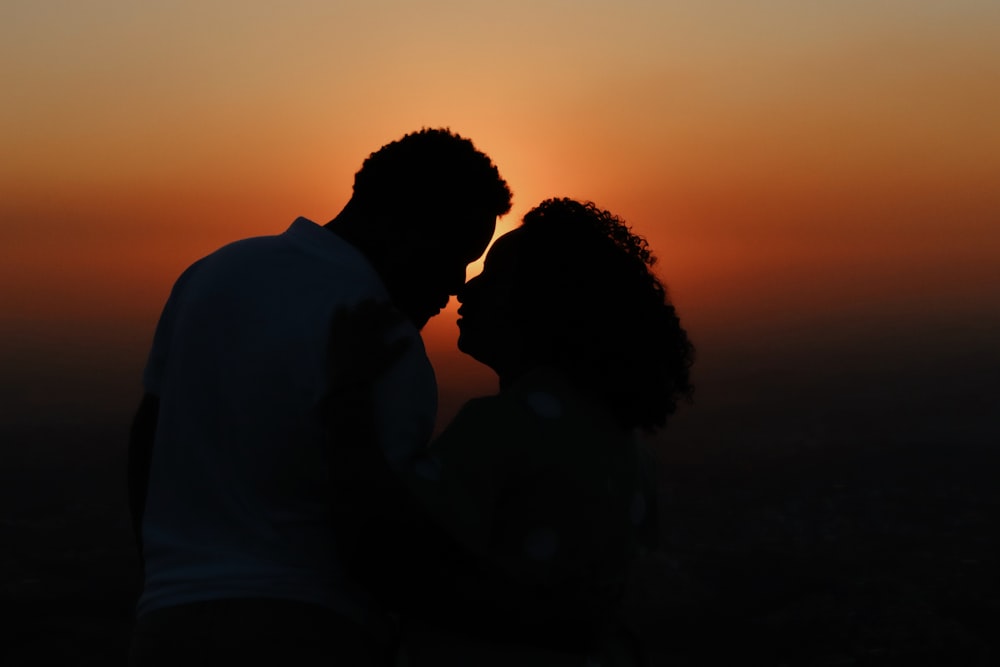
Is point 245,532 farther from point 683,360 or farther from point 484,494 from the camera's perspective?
point 683,360

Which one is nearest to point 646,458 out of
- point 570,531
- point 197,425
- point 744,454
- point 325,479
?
point 570,531

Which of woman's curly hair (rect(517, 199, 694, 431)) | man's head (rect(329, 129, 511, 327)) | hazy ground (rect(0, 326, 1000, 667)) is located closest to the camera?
woman's curly hair (rect(517, 199, 694, 431))

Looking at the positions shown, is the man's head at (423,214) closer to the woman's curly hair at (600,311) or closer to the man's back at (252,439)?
the woman's curly hair at (600,311)

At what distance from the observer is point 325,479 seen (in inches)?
109

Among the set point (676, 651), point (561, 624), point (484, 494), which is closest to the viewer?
point (484, 494)

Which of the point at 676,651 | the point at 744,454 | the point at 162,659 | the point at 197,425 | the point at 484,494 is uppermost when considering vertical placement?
the point at 197,425

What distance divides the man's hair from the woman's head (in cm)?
24

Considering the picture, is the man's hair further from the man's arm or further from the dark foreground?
the dark foreground

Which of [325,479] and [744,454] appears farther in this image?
[744,454]

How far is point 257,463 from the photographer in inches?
109

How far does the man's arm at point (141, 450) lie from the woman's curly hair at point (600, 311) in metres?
1.19

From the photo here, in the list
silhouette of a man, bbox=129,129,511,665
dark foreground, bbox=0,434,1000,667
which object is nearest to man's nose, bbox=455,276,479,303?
silhouette of a man, bbox=129,129,511,665

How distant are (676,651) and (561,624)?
97359 mm

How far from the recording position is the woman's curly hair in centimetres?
311
